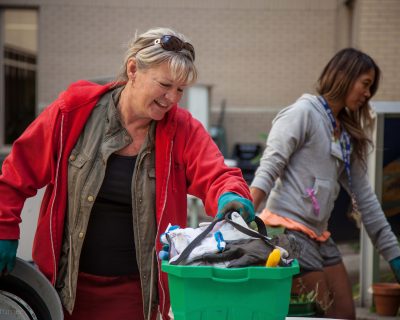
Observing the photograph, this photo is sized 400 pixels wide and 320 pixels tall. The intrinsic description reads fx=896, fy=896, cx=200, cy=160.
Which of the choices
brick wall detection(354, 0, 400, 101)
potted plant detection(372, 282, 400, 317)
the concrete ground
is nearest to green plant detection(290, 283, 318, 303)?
potted plant detection(372, 282, 400, 317)

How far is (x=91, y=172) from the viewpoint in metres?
3.33

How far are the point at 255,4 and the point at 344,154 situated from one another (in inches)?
523

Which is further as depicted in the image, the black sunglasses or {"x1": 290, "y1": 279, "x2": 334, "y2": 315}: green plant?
{"x1": 290, "y1": 279, "x2": 334, "y2": 315}: green plant

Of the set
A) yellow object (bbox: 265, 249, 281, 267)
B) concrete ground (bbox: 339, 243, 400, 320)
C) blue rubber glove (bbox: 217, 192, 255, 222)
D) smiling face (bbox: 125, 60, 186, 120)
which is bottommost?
concrete ground (bbox: 339, 243, 400, 320)

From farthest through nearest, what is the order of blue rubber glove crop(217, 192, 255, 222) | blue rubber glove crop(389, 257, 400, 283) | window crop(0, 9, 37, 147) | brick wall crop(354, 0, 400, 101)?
window crop(0, 9, 37, 147) → brick wall crop(354, 0, 400, 101) → blue rubber glove crop(389, 257, 400, 283) → blue rubber glove crop(217, 192, 255, 222)

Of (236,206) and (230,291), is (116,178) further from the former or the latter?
(230,291)

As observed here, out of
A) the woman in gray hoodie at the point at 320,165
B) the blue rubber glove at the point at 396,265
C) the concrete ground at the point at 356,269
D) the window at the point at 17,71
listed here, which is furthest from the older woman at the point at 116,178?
the window at the point at 17,71

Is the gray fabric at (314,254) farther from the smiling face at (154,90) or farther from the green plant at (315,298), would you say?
the smiling face at (154,90)

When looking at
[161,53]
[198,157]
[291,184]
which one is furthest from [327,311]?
[161,53]

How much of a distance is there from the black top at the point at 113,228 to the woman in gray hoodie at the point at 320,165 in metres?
1.07

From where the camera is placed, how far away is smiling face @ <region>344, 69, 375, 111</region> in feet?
14.9

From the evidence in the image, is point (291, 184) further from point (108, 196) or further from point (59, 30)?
point (59, 30)

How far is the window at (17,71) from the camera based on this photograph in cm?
1827

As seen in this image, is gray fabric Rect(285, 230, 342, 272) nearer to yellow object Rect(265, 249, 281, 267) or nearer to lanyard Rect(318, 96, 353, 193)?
lanyard Rect(318, 96, 353, 193)
